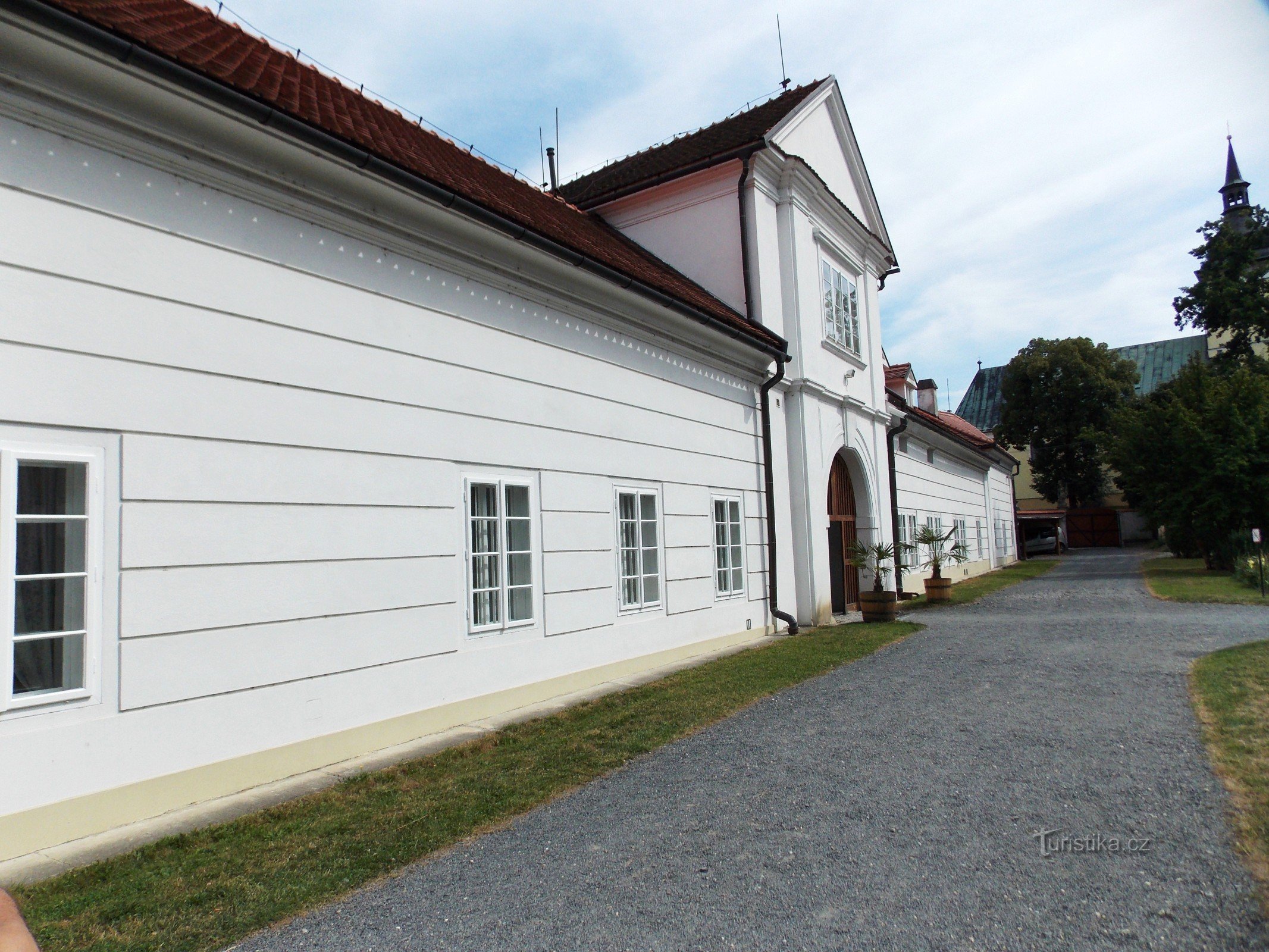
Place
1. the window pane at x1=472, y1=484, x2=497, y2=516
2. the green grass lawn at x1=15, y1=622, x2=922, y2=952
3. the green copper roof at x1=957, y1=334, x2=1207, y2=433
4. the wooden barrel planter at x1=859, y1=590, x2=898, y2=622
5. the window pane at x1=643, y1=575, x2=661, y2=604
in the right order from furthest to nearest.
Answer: the green copper roof at x1=957, y1=334, x2=1207, y2=433 < the wooden barrel planter at x1=859, y1=590, x2=898, y2=622 < the window pane at x1=643, y1=575, x2=661, y2=604 < the window pane at x1=472, y1=484, x2=497, y2=516 < the green grass lawn at x1=15, y1=622, x2=922, y2=952

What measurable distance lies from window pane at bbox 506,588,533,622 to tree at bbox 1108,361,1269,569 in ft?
66.9

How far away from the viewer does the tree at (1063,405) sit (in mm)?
44938

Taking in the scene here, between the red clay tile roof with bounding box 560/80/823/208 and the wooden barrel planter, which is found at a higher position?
the red clay tile roof with bounding box 560/80/823/208

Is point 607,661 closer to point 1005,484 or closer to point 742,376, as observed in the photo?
point 742,376

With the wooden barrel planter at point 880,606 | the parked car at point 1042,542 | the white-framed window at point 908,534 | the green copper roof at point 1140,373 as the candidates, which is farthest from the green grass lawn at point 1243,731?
the green copper roof at point 1140,373

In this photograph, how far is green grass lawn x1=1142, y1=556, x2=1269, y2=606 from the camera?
567 inches

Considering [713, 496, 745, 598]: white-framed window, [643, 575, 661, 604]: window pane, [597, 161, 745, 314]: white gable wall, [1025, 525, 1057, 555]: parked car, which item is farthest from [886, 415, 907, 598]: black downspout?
[1025, 525, 1057, 555]: parked car

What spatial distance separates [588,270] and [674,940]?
6199mm

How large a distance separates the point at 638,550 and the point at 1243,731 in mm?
5301

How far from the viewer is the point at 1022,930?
2863 millimetres

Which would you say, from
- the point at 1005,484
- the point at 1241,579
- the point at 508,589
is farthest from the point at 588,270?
the point at 1005,484

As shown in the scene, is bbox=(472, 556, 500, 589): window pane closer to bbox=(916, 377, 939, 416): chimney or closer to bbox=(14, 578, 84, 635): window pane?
bbox=(14, 578, 84, 635): window pane

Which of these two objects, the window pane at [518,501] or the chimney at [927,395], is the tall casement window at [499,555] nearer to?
the window pane at [518,501]

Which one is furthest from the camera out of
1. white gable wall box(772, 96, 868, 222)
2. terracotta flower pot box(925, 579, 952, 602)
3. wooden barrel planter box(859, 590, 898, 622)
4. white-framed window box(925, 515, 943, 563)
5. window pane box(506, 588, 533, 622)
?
white-framed window box(925, 515, 943, 563)
